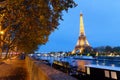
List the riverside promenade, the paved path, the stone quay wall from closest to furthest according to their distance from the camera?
the stone quay wall < the riverside promenade < the paved path

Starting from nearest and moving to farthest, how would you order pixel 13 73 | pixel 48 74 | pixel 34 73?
1. pixel 48 74
2. pixel 34 73
3. pixel 13 73

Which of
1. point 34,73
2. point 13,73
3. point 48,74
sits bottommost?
point 13,73

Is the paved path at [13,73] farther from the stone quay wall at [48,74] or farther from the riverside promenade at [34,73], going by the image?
the stone quay wall at [48,74]

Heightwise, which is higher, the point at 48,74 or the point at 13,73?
the point at 48,74

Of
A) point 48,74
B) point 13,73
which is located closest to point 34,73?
point 48,74

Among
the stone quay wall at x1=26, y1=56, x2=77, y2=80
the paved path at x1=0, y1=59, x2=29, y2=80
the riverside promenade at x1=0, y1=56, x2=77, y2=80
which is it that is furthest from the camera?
the paved path at x1=0, y1=59, x2=29, y2=80

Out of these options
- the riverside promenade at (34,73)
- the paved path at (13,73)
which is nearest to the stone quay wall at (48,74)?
the riverside promenade at (34,73)

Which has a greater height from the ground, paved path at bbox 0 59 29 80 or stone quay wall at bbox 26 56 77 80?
stone quay wall at bbox 26 56 77 80

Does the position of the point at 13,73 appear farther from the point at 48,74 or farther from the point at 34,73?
the point at 48,74

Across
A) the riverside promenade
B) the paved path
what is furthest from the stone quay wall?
the paved path

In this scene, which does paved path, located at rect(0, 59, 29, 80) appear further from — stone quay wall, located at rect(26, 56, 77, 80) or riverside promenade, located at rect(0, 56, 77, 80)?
stone quay wall, located at rect(26, 56, 77, 80)

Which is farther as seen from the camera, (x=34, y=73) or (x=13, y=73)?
(x=13, y=73)

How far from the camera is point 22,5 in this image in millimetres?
13242

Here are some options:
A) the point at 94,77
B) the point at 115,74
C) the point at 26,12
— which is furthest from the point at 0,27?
the point at 26,12
